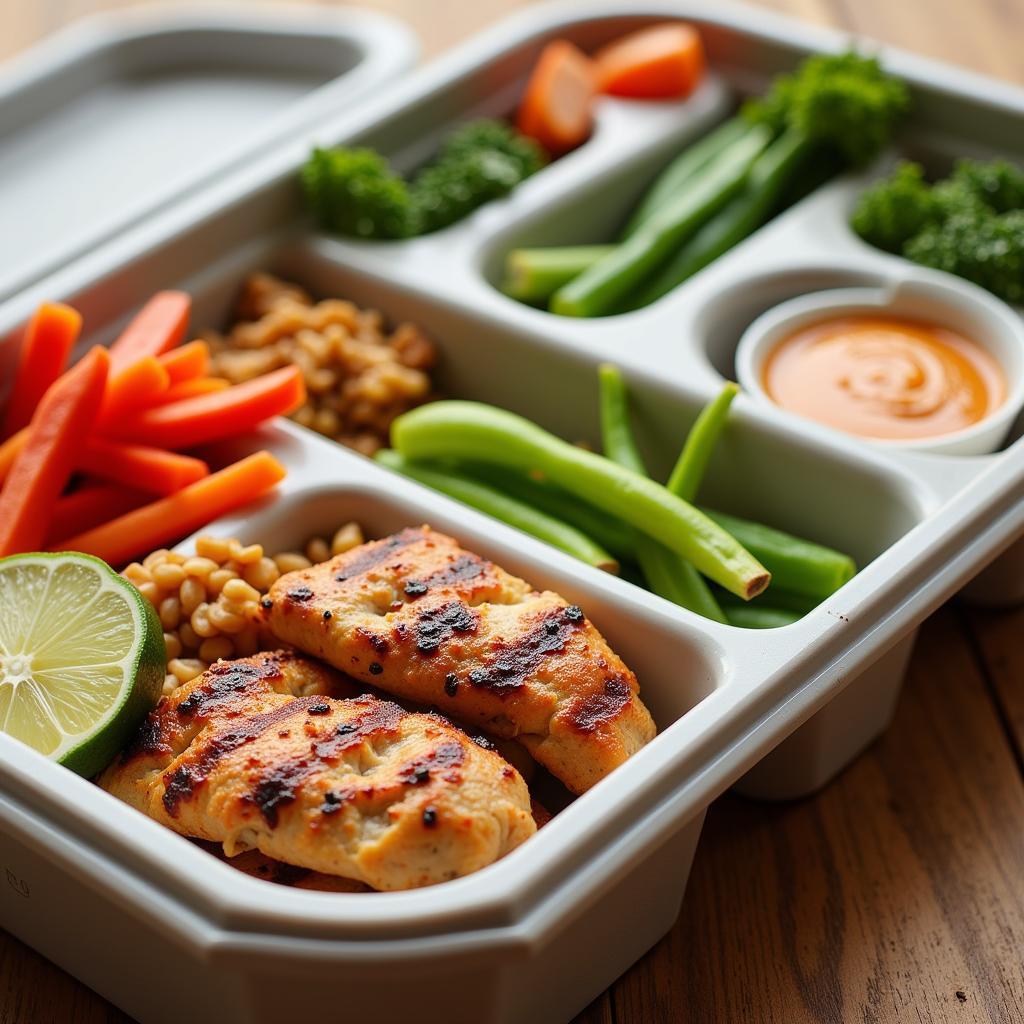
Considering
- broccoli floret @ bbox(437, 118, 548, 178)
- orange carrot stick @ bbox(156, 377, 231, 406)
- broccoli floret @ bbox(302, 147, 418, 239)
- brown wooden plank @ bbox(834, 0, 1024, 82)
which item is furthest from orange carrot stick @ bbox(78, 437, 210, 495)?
brown wooden plank @ bbox(834, 0, 1024, 82)

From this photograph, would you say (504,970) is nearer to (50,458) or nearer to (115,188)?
(50,458)

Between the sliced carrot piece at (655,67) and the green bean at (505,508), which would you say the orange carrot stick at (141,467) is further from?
the sliced carrot piece at (655,67)

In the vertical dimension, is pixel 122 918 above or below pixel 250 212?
below

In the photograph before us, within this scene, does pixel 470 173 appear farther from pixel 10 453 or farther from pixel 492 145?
pixel 10 453

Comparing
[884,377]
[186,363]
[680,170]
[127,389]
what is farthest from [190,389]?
[680,170]

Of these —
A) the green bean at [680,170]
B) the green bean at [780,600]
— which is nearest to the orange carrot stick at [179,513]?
the green bean at [780,600]

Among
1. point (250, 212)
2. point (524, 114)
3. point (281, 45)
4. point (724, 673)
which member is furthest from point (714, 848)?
point (281, 45)

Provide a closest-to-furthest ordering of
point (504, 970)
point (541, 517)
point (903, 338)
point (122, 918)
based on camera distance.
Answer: point (504, 970) → point (122, 918) → point (541, 517) → point (903, 338)
